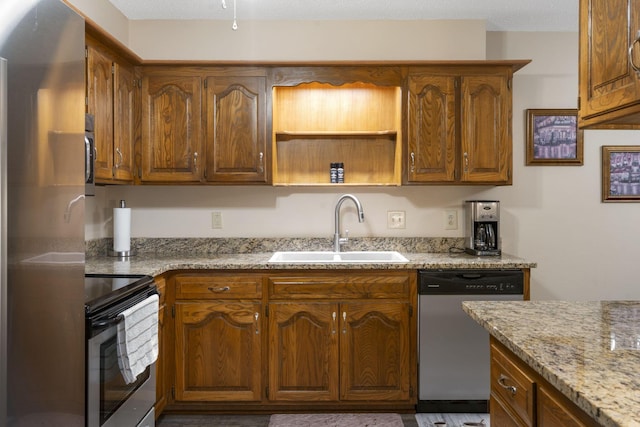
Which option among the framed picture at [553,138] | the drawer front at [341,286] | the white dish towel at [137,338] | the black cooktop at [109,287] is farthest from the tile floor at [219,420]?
the framed picture at [553,138]

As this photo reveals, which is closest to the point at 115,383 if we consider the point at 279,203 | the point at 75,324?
the point at 75,324

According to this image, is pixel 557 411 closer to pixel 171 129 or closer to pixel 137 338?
pixel 137 338

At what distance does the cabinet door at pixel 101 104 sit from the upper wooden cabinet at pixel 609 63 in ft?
6.99

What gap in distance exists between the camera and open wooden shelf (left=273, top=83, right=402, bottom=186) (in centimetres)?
347

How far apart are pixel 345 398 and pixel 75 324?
1.89 m

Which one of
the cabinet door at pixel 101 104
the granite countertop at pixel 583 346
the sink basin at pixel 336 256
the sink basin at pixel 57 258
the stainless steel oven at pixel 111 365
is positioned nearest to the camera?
the granite countertop at pixel 583 346

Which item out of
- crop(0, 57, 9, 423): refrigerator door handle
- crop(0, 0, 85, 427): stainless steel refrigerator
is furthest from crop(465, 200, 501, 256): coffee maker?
crop(0, 57, 9, 423): refrigerator door handle

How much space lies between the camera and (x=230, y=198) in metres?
3.47

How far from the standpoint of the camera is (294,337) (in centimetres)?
286

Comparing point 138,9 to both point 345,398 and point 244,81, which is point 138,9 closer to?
point 244,81

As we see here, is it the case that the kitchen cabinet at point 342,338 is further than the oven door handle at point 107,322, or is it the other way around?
the kitchen cabinet at point 342,338

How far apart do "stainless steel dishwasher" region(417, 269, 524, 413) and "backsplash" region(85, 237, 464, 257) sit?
0.60 metres

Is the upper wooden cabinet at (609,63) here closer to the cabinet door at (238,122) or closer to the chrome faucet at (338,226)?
the chrome faucet at (338,226)

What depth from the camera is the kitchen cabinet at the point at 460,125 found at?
3.13 m
